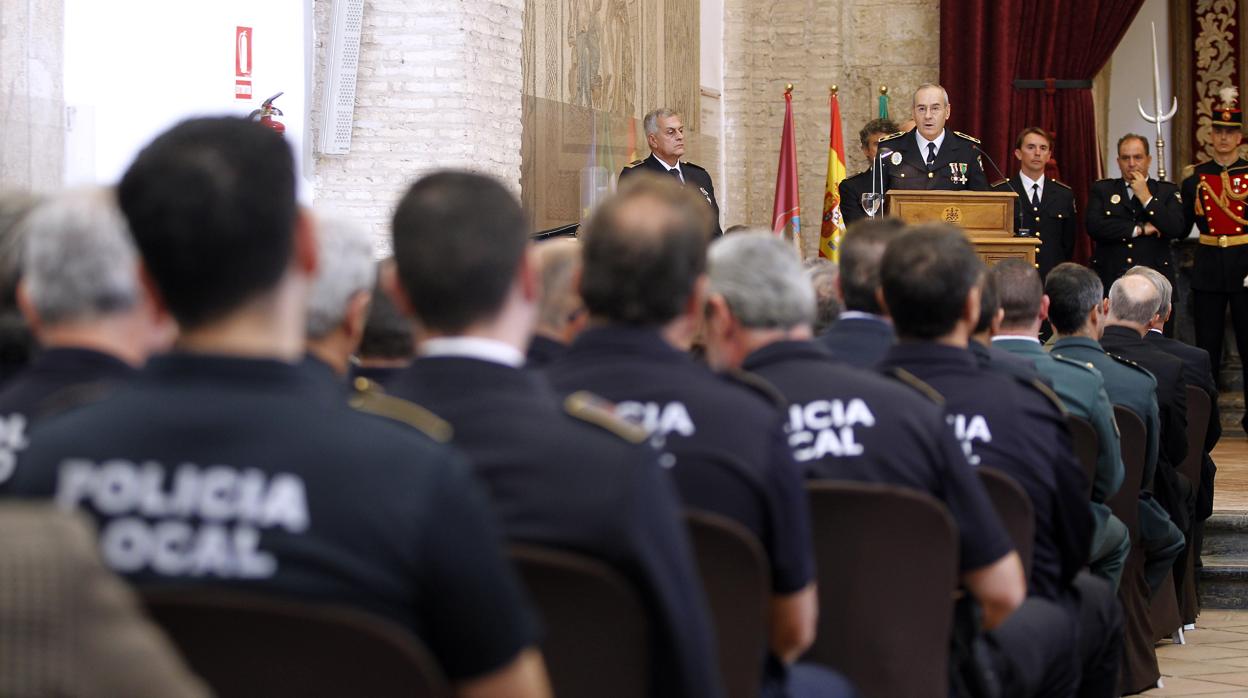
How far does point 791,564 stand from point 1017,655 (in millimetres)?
1121

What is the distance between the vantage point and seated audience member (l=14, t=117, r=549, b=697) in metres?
1.47

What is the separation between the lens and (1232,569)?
635 centimetres

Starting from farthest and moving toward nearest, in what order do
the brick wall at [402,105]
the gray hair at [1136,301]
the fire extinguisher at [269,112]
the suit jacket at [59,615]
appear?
the brick wall at [402,105] → the fire extinguisher at [269,112] → the gray hair at [1136,301] → the suit jacket at [59,615]

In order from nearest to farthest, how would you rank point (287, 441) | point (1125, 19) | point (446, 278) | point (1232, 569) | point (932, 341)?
point (287, 441)
point (446, 278)
point (932, 341)
point (1232, 569)
point (1125, 19)

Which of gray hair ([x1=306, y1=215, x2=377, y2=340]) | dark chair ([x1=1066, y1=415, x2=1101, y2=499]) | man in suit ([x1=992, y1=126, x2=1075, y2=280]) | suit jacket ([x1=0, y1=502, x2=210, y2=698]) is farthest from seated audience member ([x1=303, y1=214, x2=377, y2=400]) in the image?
man in suit ([x1=992, y1=126, x2=1075, y2=280])

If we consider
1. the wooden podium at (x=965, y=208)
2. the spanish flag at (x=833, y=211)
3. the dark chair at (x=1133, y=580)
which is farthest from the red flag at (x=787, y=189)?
the dark chair at (x=1133, y=580)

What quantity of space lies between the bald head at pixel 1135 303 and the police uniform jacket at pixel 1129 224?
409 centimetres

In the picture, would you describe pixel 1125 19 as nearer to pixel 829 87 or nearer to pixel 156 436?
pixel 829 87

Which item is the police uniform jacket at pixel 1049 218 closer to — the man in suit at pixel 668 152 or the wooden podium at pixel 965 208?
the wooden podium at pixel 965 208

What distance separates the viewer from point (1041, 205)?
376 inches

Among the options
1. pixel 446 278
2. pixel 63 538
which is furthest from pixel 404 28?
pixel 63 538

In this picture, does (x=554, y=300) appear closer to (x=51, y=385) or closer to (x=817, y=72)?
(x=51, y=385)

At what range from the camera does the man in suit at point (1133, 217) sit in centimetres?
940

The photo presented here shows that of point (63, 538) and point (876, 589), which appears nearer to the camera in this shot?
point (63, 538)
